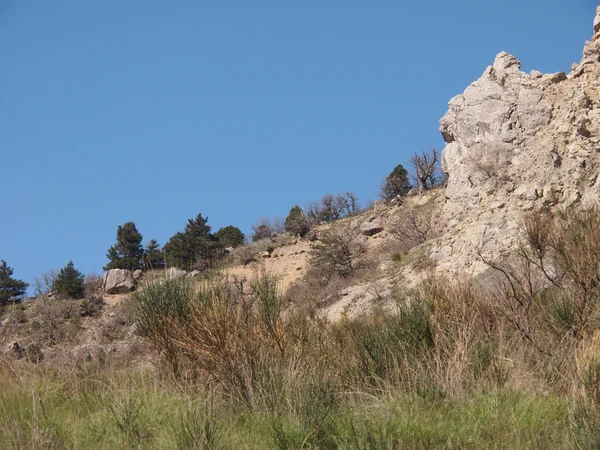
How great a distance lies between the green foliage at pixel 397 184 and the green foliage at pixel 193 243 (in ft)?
A: 47.4

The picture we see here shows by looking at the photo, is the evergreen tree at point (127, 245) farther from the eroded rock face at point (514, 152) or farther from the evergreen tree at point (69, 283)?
the eroded rock face at point (514, 152)

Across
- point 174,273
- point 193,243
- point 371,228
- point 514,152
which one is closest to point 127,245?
point 193,243

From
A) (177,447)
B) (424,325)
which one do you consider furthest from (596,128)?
(177,447)

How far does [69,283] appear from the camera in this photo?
4172cm

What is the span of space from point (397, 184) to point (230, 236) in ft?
47.0

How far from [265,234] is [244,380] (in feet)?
160

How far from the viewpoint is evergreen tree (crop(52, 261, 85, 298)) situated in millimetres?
41125

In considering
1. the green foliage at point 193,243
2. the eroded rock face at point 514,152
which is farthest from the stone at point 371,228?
the eroded rock face at point 514,152

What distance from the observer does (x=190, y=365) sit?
9.19 meters

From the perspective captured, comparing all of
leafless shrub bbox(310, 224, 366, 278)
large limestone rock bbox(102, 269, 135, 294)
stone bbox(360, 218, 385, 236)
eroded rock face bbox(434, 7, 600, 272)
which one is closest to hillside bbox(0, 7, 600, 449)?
eroded rock face bbox(434, 7, 600, 272)

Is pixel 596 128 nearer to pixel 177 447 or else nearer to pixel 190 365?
pixel 190 365

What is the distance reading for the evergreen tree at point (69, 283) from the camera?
135ft

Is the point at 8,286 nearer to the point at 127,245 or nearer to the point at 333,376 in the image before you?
the point at 127,245

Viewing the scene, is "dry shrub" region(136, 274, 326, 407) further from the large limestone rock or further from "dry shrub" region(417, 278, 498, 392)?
the large limestone rock
